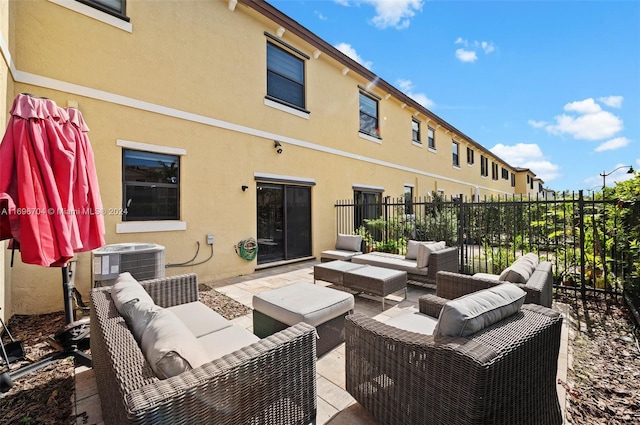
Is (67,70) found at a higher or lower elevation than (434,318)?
higher

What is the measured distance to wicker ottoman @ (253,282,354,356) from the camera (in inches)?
108

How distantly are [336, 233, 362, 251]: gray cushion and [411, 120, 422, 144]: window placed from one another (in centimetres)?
771

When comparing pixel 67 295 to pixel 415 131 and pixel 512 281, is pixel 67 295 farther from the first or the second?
pixel 415 131

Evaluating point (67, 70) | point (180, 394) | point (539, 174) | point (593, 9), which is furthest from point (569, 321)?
point (539, 174)

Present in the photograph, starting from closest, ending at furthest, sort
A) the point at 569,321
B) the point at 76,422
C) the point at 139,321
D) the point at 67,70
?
the point at 139,321 → the point at 76,422 → the point at 569,321 → the point at 67,70

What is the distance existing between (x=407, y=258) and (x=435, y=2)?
6336 mm

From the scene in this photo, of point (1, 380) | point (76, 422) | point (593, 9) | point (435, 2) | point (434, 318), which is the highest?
point (435, 2)

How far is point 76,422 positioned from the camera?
1944 millimetres

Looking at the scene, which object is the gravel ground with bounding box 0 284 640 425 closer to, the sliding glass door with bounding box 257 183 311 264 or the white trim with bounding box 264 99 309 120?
the sliding glass door with bounding box 257 183 311 264

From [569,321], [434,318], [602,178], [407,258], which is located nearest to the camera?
[434,318]

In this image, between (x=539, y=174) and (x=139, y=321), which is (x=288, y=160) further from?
(x=539, y=174)

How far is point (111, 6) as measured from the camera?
4.85 meters

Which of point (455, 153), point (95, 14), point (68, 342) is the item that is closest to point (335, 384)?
point (68, 342)

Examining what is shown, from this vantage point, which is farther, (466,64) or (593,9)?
(466,64)
